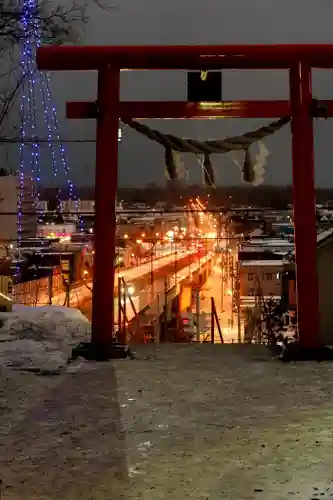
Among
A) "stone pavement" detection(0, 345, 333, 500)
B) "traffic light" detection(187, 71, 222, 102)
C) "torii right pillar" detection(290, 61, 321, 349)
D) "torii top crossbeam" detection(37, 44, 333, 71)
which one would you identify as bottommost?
"stone pavement" detection(0, 345, 333, 500)

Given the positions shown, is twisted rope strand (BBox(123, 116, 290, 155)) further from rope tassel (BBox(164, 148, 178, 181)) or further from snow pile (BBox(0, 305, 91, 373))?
snow pile (BBox(0, 305, 91, 373))

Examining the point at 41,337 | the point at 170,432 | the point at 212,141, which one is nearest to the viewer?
the point at 170,432

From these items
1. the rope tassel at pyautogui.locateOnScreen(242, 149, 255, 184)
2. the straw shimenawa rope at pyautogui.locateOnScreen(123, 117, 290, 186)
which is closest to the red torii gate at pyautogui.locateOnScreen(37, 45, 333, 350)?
the straw shimenawa rope at pyautogui.locateOnScreen(123, 117, 290, 186)

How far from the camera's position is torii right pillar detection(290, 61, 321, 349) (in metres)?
5.99

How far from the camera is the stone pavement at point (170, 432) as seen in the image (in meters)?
2.82

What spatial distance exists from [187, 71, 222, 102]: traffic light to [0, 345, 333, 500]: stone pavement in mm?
2963

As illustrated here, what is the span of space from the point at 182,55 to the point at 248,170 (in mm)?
1524

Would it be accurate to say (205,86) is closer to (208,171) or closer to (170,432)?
(208,171)

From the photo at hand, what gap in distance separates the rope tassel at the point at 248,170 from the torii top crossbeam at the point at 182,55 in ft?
3.48

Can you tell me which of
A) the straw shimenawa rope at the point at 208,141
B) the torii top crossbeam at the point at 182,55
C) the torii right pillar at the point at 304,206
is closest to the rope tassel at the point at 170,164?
the straw shimenawa rope at the point at 208,141

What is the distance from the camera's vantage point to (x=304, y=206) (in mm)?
6055

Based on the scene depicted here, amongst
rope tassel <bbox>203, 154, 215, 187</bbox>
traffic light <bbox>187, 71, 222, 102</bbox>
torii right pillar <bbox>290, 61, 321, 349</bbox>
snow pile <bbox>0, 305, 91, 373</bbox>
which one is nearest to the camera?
snow pile <bbox>0, 305, 91, 373</bbox>

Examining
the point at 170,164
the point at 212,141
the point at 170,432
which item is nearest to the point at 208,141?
the point at 212,141

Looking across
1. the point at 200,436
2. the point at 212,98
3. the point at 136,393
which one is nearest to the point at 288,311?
the point at 212,98
